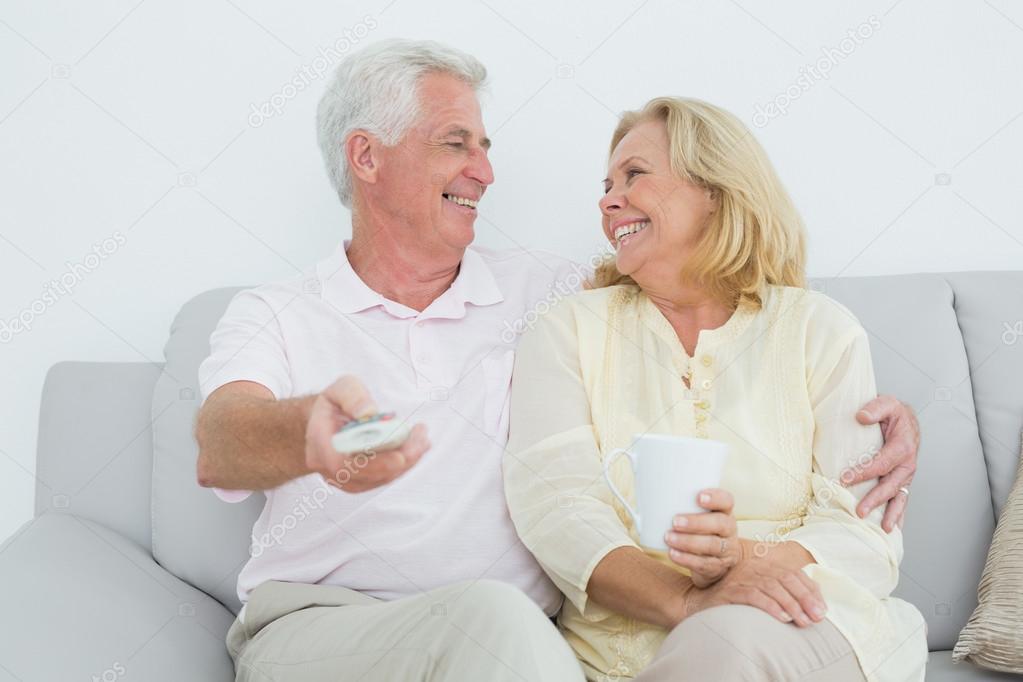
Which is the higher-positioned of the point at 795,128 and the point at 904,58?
the point at 904,58

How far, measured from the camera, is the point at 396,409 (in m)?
1.59

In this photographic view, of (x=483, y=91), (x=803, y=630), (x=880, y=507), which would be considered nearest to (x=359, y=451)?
(x=803, y=630)

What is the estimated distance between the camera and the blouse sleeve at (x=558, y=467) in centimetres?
139

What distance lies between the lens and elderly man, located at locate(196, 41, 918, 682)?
1.16 metres

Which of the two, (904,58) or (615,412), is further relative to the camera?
(904,58)

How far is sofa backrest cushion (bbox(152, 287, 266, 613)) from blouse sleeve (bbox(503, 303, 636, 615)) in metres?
0.47

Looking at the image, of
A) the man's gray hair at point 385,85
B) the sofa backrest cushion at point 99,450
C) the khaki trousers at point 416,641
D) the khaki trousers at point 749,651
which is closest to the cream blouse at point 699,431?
the khaki trousers at point 749,651

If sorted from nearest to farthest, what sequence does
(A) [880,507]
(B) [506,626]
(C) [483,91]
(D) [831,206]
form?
(B) [506,626], (A) [880,507], (C) [483,91], (D) [831,206]

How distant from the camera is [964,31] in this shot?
2057mm

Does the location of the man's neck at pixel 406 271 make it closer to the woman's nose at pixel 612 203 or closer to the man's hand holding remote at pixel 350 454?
the woman's nose at pixel 612 203

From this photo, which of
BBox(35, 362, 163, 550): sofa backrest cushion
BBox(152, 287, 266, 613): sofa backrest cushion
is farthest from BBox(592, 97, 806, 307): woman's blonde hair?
BBox(35, 362, 163, 550): sofa backrest cushion

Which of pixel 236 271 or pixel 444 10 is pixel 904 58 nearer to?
pixel 444 10

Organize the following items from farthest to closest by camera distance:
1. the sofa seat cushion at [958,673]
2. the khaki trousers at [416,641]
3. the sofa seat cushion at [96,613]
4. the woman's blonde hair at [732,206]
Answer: the woman's blonde hair at [732,206]
the sofa seat cushion at [958,673]
the sofa seat cushion at [96,613]
the khaki trousers at [416,641]

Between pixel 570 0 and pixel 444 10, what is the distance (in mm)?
256
